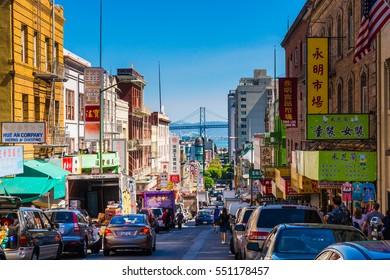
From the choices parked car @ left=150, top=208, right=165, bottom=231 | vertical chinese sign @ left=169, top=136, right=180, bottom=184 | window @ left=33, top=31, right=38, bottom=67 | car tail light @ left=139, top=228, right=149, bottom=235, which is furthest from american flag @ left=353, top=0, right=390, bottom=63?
vertical chinese sign @ left=169, top=136, right=180, bottom=184

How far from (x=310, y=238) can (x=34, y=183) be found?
19850mm

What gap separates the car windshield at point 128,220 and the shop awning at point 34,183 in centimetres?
589

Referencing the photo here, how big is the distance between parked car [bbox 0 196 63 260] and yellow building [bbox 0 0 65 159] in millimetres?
12605

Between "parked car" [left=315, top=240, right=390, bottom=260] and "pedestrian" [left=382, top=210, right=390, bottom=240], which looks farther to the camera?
"pedestrian" [left=382, top=210, right=390, bottom=240]

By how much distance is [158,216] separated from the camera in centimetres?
4559

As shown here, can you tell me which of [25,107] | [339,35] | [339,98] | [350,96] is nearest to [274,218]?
[350,96]

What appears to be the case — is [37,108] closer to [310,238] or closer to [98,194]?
[98,194]

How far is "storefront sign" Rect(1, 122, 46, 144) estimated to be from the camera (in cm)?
2994

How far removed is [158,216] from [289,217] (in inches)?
1193

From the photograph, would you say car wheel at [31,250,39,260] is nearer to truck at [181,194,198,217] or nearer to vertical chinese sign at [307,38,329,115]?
vertical chinese sign at [307,38,329,115]

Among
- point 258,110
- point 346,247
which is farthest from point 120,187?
point 258,110

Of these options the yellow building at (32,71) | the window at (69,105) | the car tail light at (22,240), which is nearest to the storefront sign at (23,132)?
the yellow building at (32,71)

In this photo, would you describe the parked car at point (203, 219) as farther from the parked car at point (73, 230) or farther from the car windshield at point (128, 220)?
the car windshield at point (128, 220)

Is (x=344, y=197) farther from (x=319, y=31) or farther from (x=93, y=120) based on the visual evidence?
(x=93, y=120)
